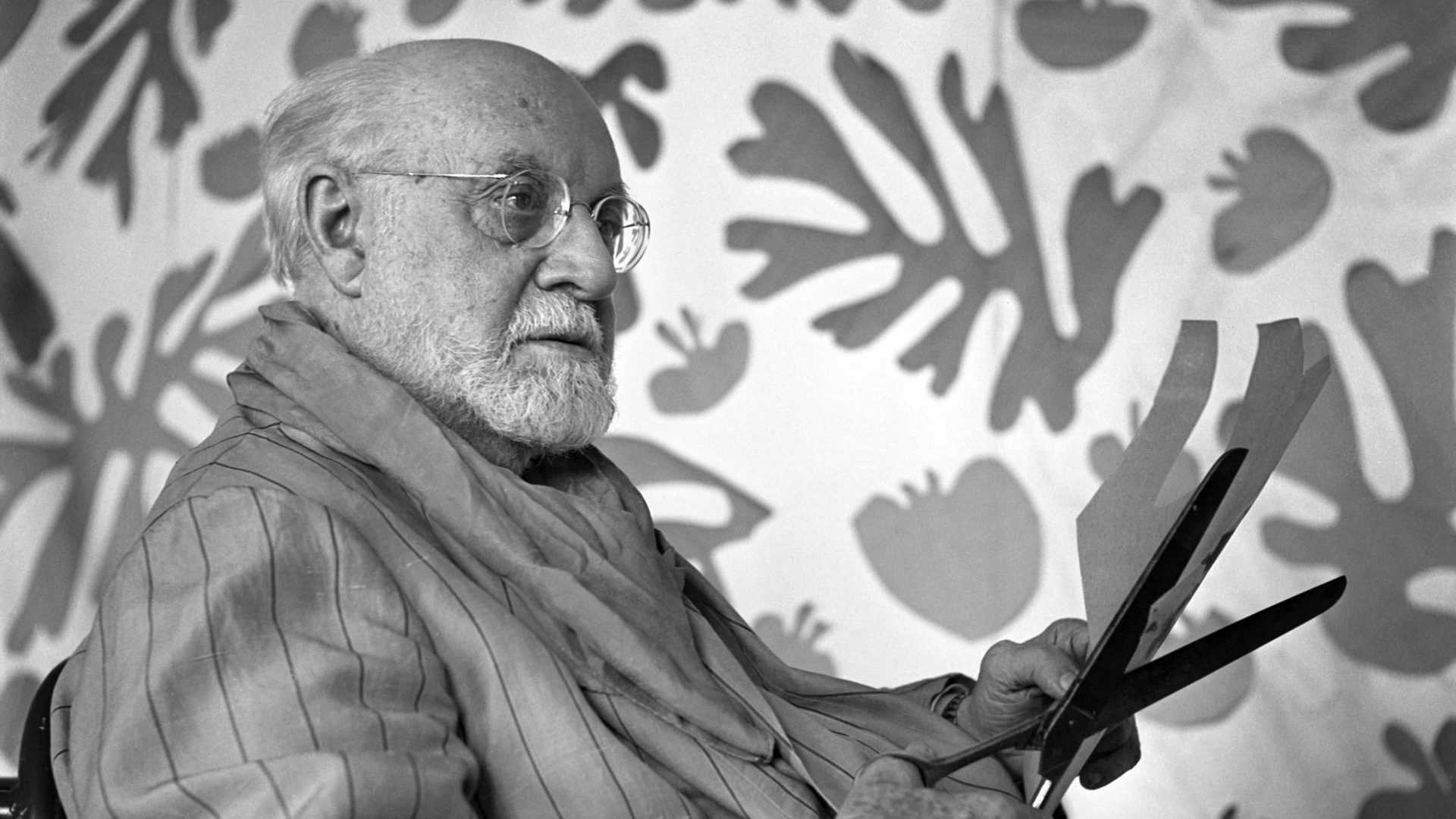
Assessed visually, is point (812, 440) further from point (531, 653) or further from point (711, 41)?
point (531, 653)

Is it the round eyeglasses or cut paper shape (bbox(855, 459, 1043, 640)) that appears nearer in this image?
the round eyeglasses

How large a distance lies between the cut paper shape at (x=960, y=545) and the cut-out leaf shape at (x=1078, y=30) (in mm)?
756

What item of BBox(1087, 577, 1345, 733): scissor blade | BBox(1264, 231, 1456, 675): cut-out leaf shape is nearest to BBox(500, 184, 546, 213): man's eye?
BBox(1087, 577, 1345, 733): scissor blade

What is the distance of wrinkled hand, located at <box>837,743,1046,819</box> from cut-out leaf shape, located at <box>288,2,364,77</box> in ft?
7.20

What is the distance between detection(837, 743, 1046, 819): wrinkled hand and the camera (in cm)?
111

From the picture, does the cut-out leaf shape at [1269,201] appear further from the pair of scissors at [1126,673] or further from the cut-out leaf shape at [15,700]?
the cut-out leaf shape at [15,700]

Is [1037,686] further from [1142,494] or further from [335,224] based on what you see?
[335,224]

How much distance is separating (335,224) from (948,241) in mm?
1634

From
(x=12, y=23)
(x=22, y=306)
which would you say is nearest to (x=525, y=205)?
(x=22, y=306)

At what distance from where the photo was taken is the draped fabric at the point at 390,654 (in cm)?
109

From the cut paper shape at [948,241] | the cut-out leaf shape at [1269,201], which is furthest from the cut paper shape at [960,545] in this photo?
the cut-out leaf shape at [1269,201]

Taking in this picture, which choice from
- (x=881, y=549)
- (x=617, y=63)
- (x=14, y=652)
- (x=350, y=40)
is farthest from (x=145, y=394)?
(x=881, y=549)

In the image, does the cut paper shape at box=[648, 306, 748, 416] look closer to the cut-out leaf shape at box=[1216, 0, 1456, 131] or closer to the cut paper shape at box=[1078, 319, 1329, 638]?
the cut-out leaf shape at box=[1216, 0, 1456, 131]

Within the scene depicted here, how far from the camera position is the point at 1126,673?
1165 mm
